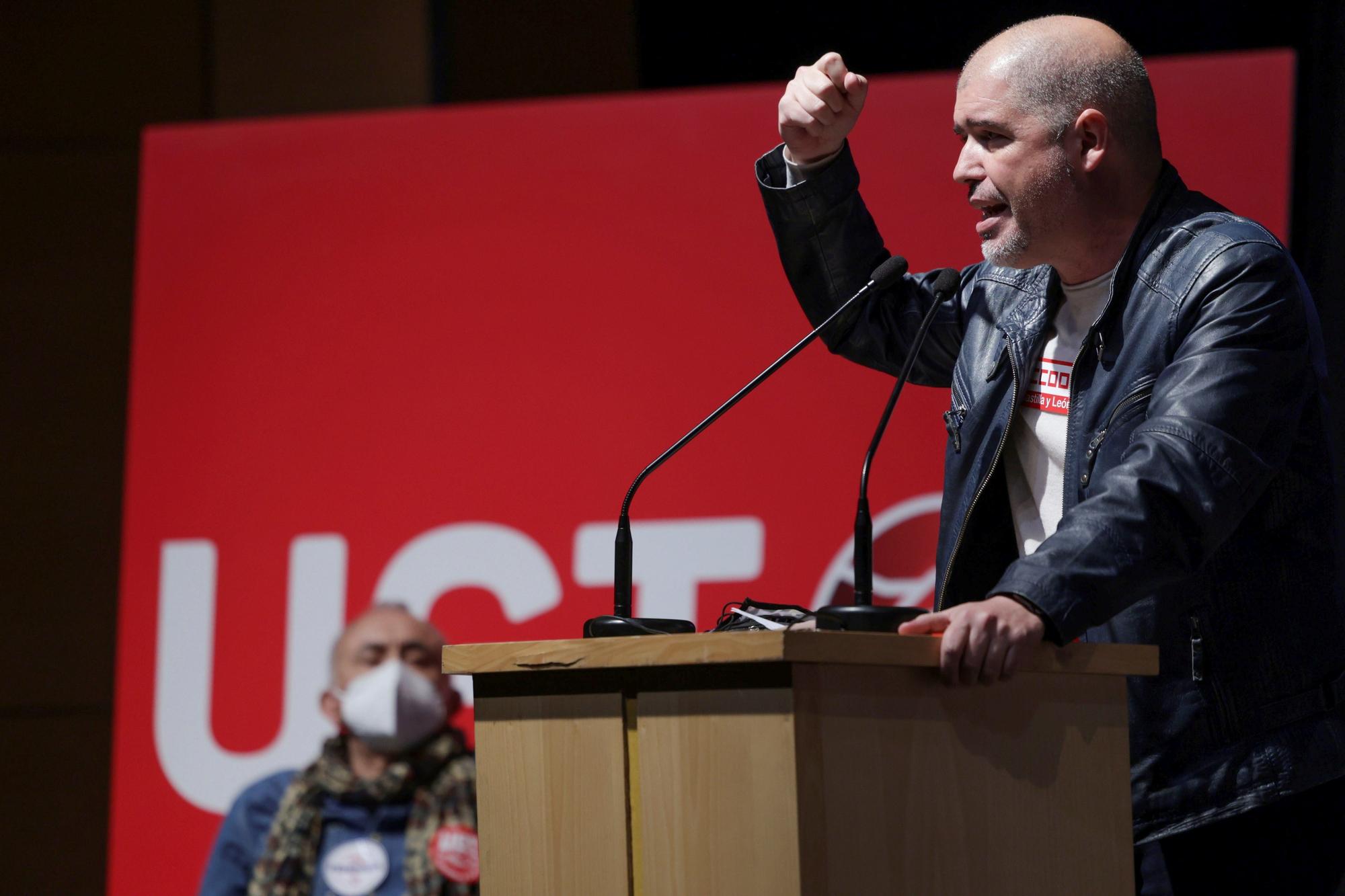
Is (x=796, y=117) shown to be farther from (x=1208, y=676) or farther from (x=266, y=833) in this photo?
(x=266, y=833)

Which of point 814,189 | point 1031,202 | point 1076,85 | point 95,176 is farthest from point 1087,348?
point 95,176

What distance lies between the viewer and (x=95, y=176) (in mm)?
3900

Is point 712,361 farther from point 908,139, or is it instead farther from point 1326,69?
point 1326,69

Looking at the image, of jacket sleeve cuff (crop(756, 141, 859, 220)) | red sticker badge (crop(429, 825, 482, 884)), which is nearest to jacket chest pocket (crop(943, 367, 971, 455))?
jacket sleeve cuff (crop(756, 141, 859, 220))

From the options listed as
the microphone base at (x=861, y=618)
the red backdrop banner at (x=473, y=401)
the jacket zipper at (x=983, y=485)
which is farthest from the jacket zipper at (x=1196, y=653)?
the red backdrop banner at (x=473, y=401)

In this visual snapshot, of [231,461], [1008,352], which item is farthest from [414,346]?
[1008,352]

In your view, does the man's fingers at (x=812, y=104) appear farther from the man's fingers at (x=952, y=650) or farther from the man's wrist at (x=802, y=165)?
the man's fingers at (x=952, y=650)

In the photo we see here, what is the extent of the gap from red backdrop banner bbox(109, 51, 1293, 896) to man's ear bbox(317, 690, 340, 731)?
3 cm

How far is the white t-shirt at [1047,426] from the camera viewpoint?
1540 millimetres

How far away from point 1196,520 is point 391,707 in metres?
2.19

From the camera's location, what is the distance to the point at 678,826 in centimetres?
110

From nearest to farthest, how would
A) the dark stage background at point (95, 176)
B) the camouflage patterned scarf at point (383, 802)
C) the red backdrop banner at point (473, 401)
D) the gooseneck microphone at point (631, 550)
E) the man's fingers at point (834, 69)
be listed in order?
the gooseneck microphone at point (631, 550) < the man's fingers at point (834, 69) < the red backdrop banner at point (473, 401) < the camouflage patterned scarf at point (383, 802) < the dark stage background at point (95, 176)

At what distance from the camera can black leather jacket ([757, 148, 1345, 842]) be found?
1.25 metres

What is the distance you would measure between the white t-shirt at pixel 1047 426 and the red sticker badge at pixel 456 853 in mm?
1665
